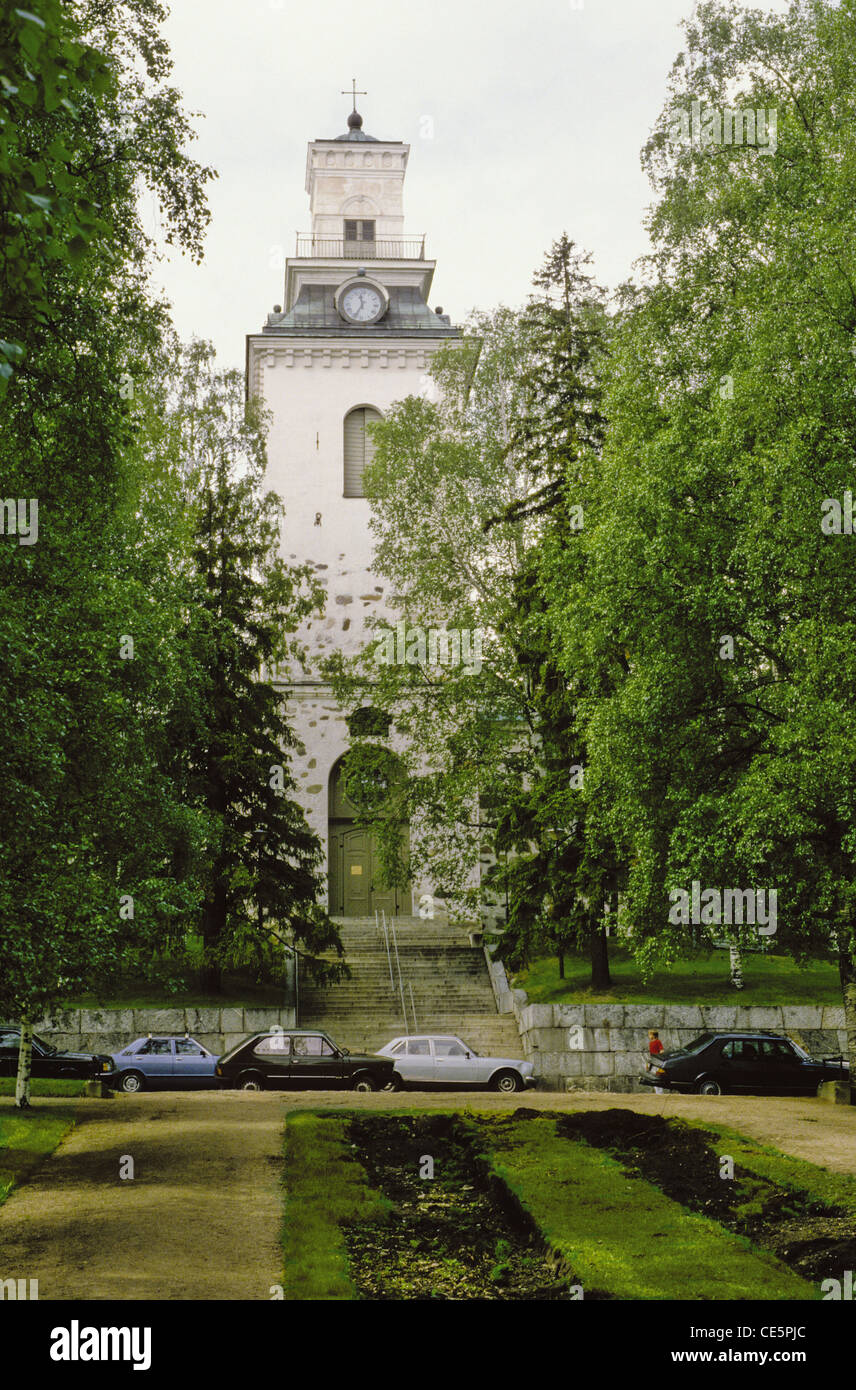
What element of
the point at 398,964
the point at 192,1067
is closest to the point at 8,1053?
the point at 192,1067

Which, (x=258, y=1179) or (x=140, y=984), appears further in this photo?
(x=140, y=984)

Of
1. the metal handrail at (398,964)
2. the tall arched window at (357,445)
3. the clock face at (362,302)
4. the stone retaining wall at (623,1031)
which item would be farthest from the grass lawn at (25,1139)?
the clock face at (362,302)

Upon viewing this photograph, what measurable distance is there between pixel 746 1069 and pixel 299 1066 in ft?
26.9

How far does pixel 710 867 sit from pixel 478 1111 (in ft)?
17.5

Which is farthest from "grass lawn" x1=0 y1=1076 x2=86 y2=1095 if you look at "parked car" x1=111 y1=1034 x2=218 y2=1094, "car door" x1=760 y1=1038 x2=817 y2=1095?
"car door" x1=760 y1=1038 x2=817 y2=1095

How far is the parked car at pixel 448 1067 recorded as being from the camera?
2609cm

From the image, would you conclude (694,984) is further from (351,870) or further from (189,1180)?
(189,1180)

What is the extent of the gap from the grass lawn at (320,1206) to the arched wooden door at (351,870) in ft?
64.3

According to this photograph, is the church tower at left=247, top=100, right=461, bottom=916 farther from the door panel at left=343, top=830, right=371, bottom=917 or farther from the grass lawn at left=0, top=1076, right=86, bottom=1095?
the grass lawn at left=0, top=1076, right=86, bottom=1095

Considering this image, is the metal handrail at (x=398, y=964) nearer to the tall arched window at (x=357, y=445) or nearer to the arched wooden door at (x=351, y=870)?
the arched wooden door at (x=351, y=870)

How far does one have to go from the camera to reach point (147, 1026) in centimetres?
2850

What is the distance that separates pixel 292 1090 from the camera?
1018 inches
